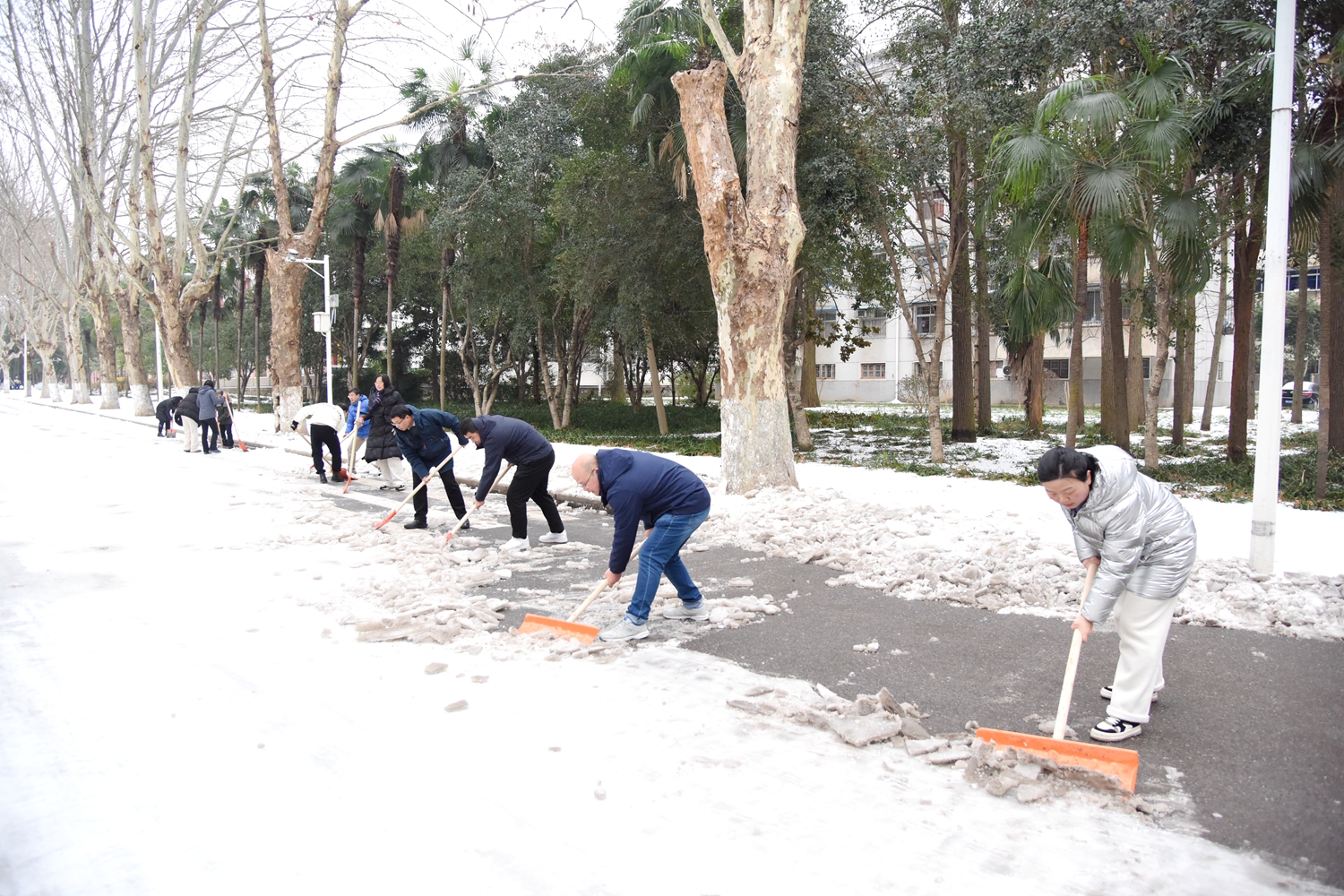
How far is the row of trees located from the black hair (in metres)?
7.34

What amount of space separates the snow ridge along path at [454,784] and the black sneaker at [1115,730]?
2.10 ft

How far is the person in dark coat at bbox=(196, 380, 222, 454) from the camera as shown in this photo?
62.7ft

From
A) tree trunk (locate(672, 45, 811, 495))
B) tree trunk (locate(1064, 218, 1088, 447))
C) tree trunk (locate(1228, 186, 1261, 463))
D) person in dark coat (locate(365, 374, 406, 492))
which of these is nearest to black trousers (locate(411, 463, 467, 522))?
person in dark coat (locate(365, 374, 406, 492))

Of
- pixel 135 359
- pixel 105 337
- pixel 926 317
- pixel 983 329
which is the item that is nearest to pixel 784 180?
pixel 983 329

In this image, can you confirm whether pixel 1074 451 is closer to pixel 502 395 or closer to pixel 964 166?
pixel 964 166

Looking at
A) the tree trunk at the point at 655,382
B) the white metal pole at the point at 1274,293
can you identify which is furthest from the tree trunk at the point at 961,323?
the white metal pole at the point at 1274,293

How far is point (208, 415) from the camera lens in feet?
62.5

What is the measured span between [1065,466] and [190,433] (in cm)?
1988

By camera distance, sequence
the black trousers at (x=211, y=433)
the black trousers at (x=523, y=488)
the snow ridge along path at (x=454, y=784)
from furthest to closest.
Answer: the black trousers at (x=211, y=433) → the black trousers at (x=523, y=488) → the snow ridge along path at (x=454, y=784)

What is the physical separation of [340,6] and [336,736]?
20.1 meters

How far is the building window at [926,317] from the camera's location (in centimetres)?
4591

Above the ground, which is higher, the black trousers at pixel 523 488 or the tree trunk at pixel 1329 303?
the tree trunk at pixel 1329 303

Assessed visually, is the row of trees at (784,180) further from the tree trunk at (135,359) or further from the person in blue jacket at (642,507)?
the person in blue jacket at (642,507)

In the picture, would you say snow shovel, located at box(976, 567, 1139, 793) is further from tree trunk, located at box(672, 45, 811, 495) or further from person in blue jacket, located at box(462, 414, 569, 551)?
tree trunk, located at box(672, 45, 811, 495)
